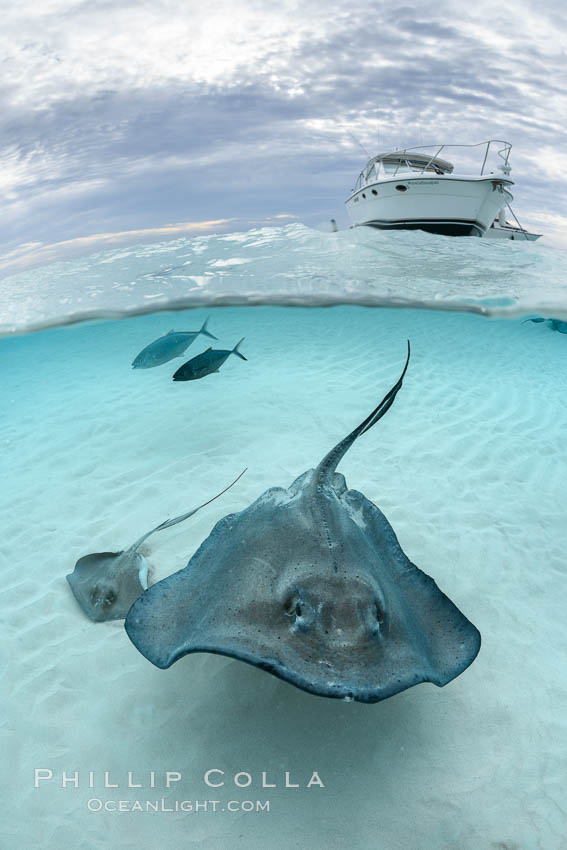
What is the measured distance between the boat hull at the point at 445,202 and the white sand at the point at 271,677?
7194 millimetres

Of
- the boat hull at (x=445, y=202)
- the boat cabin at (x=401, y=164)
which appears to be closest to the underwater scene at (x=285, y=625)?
the boat hull at (x=445, y=202)

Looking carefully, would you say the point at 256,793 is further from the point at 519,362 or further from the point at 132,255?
the point at 519,362

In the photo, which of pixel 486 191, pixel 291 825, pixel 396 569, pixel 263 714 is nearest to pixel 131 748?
pixel 263 714

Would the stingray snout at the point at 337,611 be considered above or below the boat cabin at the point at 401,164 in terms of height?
below

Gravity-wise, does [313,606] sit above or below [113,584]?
above

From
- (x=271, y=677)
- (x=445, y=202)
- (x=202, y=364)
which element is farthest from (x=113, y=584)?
(x=445, y=202)

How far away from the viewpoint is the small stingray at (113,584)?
4.09 metres

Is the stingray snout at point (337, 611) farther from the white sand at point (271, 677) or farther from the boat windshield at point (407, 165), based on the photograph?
the boat windshield at point (407, 165)

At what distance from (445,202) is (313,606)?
15.8 m

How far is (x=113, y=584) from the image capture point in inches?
165

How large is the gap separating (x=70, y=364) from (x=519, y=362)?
16851 millimetres

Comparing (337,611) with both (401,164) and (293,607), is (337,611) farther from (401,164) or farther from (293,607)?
(401,164)

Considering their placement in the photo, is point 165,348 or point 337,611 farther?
point 165,348

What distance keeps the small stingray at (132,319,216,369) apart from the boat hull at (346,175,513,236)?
11.0 metres
